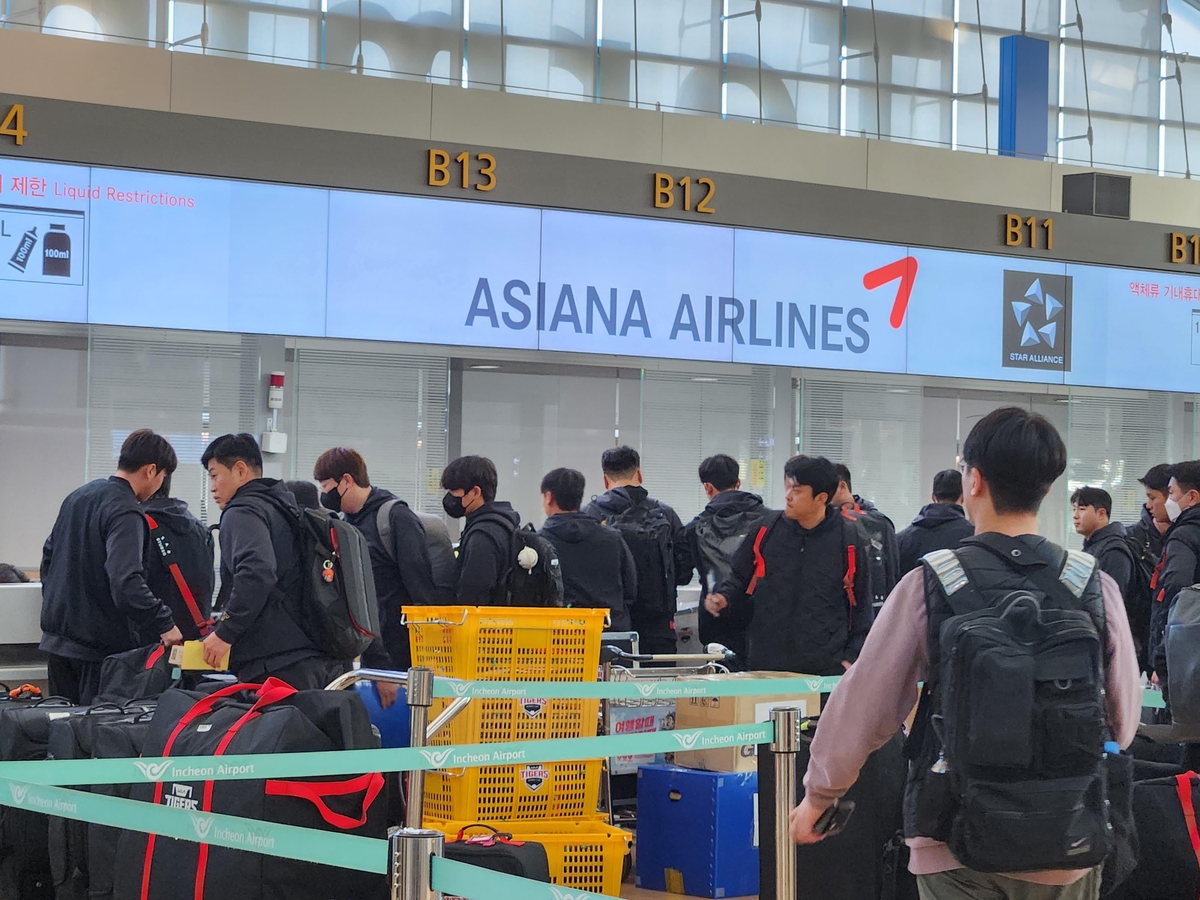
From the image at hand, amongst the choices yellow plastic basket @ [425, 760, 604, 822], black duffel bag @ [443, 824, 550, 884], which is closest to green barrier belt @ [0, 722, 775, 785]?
black duffel bag @ [443, 824, 550, 884]

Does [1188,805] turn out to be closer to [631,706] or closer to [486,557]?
[631,706]

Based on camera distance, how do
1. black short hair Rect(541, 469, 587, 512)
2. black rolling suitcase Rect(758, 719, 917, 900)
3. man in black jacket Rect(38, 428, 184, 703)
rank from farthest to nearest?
black short hair Rect(541, 469, 587, 512), man in black jacket Rect(38, 428, 184, 703), black rolling suitcase Rect(758, 719, 917, 900)

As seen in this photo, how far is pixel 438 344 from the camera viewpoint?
25.7 ft

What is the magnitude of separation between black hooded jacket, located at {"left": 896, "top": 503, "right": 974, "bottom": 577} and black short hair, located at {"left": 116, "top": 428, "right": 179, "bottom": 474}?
4.10 m

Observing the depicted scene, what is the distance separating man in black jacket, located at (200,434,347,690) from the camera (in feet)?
17.0

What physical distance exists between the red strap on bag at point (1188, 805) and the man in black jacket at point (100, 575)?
3.72 metres

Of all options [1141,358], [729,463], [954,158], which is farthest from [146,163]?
[1141,358]

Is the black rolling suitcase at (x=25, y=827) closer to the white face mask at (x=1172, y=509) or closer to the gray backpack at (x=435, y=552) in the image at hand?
the gray backpack at (x=435, y=552)

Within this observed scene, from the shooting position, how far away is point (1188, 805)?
14.9ft

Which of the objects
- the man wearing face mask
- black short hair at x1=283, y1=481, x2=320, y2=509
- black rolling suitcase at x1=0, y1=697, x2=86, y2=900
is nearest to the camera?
black rolling suitcase at x1=0, y1=697, x2=86, y2=900

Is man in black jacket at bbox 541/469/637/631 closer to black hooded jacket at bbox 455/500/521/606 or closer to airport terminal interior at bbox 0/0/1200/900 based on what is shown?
airport terminal interior at bbox 0/0/1200/900

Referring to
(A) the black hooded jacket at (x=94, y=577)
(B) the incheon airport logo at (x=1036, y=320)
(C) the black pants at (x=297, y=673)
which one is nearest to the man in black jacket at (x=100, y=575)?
(A) the black hooded jacket at (x=94, y=577)

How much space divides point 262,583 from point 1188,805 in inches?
124

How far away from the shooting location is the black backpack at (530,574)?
20.6ft
